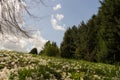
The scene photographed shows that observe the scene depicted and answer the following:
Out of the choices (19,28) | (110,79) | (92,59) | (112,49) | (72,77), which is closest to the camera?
(72,77)

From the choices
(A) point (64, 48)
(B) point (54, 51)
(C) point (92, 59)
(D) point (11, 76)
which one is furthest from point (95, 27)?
→ (D) point (11, 76)

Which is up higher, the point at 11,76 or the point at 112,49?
the point at 112,49

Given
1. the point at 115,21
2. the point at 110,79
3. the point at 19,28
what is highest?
the point at 115,21

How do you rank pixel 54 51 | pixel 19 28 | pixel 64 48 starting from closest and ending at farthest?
pixel 19 28 < pixel 54 51 < pixel 64 48

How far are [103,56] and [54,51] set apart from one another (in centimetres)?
3361

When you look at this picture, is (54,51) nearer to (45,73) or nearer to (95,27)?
(95,27)

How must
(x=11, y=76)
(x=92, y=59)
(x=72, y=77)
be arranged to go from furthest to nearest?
(x=92, y=59)
(x=72, y=77)
(x=11, y=76)

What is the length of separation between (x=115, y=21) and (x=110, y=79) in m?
41.4

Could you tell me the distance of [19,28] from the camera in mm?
13734

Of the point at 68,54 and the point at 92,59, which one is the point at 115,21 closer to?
the point at 92,59

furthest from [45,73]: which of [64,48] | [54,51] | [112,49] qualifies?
[64,48]

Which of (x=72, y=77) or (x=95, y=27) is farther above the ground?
(x=95, y=27)

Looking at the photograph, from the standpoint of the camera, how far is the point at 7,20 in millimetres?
13914

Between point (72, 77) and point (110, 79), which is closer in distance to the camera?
point (72, 77)
